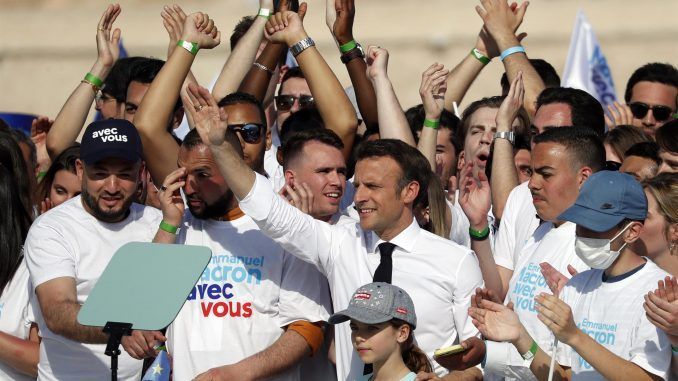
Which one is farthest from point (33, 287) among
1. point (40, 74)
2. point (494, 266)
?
point (40, 74)

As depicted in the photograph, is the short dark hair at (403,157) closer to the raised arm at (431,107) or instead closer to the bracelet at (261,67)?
the raised arm at (431,107)

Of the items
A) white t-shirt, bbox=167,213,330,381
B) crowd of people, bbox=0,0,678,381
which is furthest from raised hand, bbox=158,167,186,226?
white t-shirt, bbox=167,213,330,381

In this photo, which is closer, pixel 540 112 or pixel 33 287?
pixel 33 287

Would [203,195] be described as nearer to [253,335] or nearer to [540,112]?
[253,335]

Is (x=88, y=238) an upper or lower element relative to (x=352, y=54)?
lower

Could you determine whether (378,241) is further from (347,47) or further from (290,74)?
(290,74)

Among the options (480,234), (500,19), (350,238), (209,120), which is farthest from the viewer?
(500,19)

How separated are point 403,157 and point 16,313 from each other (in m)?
2.18

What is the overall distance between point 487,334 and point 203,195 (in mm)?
1769

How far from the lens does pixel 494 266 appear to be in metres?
7.29

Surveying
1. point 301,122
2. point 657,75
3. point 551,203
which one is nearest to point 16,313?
point 301,122

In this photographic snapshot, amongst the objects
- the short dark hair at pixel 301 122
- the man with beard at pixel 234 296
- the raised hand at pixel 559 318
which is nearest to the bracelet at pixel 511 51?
the short dark hair at pixel 301 122

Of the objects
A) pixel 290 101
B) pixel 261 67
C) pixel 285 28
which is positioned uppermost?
pixel 285 28

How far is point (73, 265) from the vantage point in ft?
22.8
